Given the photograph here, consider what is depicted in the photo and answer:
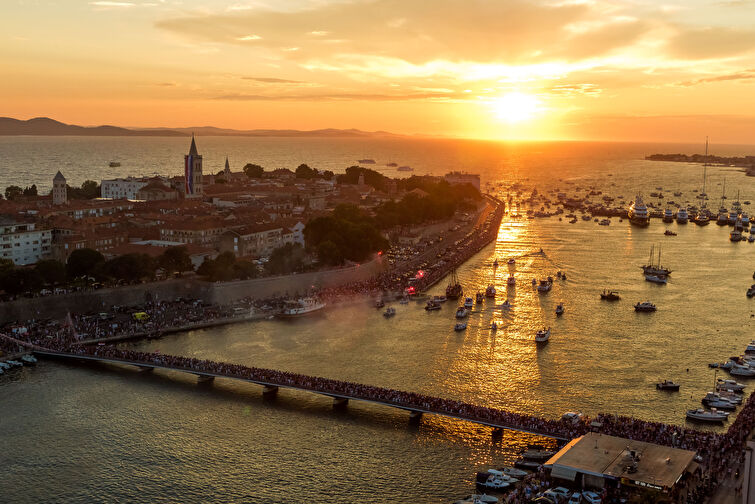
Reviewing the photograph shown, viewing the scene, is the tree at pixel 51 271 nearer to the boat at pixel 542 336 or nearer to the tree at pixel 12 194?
the boat at pixel 542 336

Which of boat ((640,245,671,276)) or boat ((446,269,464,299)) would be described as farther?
boat ((640,245,671,276))

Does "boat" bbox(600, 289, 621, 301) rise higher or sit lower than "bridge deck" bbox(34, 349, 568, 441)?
higher

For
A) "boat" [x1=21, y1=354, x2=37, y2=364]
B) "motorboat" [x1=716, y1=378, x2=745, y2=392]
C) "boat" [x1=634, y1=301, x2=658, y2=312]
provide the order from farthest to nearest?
"boat" [x1=634, y1=301, x2=658, y2=312], "boat" [x1=21, y1=354, x2=37, y2=364], "motorboat" [x1=716, y1=378, x2=745, y2=392]

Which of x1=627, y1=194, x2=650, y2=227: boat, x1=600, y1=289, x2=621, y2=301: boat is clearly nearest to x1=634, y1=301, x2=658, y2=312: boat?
x1=600, y1=289, x2=621, y2=301: boat

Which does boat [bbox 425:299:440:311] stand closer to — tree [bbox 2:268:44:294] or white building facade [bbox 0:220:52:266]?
tree [bbox 2:268:44:294]

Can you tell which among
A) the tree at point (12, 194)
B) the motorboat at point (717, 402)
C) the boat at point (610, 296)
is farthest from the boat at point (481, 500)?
the tree at point (12, 194)

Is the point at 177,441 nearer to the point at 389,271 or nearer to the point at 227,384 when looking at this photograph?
the point at 227,384

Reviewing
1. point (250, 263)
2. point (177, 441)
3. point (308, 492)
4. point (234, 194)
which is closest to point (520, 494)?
point (308, 492)
